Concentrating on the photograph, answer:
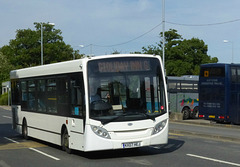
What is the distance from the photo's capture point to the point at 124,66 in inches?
491

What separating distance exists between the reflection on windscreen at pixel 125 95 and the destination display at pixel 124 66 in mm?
89

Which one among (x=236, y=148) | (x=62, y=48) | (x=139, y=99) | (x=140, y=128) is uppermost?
(x=62, y=48)

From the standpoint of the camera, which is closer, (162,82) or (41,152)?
(162,82)

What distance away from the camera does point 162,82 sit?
1279 centimetres

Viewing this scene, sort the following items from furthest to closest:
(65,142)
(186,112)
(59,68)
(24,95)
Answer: (186,112) → (24,95) → (59,68) → (65,142)

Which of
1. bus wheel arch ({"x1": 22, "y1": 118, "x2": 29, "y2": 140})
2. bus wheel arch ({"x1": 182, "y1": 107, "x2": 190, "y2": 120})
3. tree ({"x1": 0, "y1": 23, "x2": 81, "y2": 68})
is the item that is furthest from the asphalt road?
tree ({"x1": 0, "y1": 23, "x2": 81, "y2": 68})

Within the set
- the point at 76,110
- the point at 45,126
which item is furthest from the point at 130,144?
the point at 45,126

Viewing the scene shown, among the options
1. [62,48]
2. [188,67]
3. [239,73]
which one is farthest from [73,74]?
[62,48]

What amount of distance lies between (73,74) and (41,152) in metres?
2.85

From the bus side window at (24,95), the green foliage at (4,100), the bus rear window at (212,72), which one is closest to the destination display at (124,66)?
the bus side window at (24,95)

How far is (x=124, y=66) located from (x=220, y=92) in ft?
52.9

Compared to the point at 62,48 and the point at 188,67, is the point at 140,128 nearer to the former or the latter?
the point at 188,67

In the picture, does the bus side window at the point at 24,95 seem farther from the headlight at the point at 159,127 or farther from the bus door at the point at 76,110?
→ the headlight at the point at 159,127

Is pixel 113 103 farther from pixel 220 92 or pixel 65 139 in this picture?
pixel 220 92
